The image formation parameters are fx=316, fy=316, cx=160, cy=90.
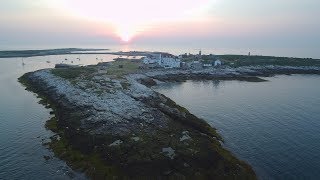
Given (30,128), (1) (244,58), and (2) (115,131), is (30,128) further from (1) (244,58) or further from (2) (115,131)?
(1) (244,58)

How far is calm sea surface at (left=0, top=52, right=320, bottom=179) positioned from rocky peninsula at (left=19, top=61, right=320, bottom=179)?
228 centimetres

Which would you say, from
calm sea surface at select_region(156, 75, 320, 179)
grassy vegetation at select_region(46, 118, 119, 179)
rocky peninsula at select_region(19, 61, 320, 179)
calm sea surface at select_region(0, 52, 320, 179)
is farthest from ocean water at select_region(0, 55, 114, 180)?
calm sea surface at select_region(156, 75, 320, 179)

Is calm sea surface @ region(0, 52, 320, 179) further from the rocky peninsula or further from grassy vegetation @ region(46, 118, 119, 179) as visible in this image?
the rocky peninsula

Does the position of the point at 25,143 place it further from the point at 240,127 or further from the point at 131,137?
the point at 240,127

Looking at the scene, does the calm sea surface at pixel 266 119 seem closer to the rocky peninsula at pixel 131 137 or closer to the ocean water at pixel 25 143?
→ the rocky peninsula at pixel 131 137

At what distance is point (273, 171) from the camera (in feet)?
107

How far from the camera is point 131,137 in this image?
36781mm

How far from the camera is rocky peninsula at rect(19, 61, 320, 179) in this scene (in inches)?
1200

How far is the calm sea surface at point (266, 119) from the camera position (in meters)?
34.9

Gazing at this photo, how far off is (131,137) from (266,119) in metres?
26.1

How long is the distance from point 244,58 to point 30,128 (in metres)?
131

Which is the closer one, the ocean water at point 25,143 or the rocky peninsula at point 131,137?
the rocky peninsula at point 131,137

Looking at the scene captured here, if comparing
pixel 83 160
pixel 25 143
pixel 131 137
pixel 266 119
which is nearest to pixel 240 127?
→ pixel 266 119

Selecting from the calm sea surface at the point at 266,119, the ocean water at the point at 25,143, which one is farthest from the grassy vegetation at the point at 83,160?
the calm sea surface at the point at 266,119
